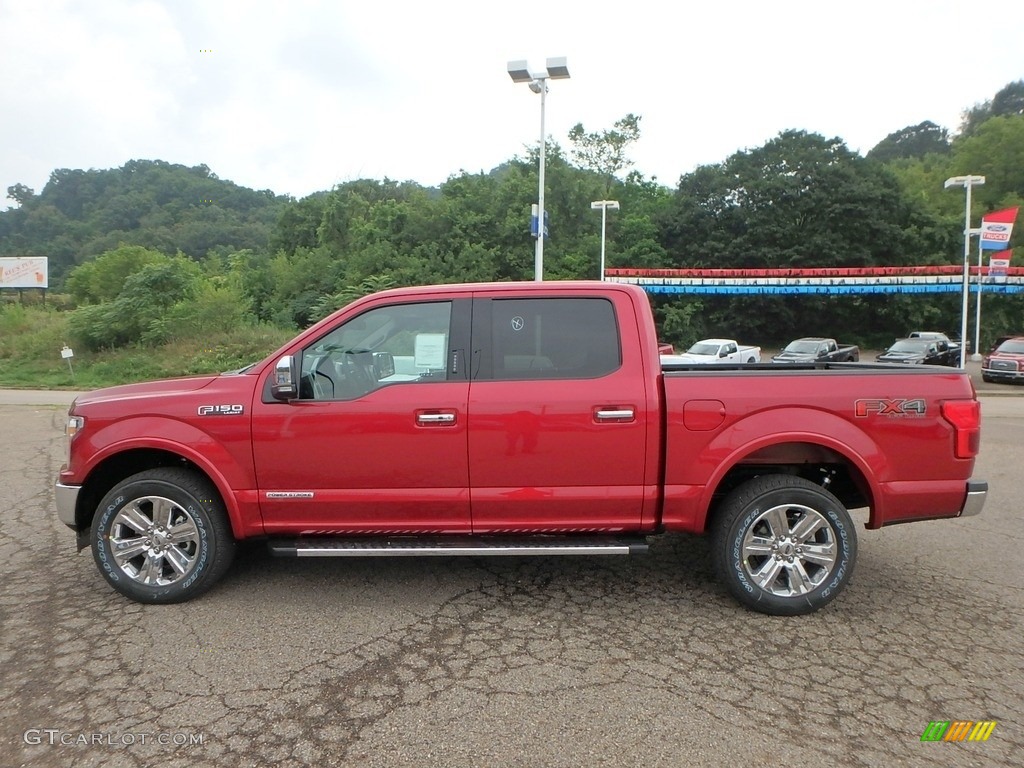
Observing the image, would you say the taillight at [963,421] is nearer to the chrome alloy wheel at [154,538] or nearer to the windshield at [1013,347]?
the chrome alloy wheel at [154,538]

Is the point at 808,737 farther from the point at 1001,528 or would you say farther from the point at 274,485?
the point at 1001,528

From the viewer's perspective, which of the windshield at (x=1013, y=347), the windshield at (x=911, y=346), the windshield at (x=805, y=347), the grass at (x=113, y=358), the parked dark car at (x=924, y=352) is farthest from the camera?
the windshield at (x=805, y=347)

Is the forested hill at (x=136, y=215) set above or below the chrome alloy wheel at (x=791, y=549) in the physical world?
above

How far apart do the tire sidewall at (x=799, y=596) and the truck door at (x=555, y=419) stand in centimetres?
60

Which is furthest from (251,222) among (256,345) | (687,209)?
(256,345)

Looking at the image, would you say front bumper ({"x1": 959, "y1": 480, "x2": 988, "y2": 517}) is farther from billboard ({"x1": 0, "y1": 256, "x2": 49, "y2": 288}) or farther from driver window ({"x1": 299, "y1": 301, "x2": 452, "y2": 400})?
billboard ({"x1": 0, "y1": 256, "x2": 49, "y2": 288})

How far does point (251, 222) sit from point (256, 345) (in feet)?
203

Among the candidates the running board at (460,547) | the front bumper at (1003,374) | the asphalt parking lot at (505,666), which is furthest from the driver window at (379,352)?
the front bumper at (1003,374)

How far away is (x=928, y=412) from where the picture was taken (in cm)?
416

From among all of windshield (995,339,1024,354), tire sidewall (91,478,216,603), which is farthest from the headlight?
windshield (995,339,1024,354)

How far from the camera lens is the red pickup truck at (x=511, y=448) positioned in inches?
164

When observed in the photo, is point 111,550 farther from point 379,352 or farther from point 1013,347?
point 1013,347

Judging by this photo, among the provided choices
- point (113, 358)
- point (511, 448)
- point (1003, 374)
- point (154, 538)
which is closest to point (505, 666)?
point (511, 448)
